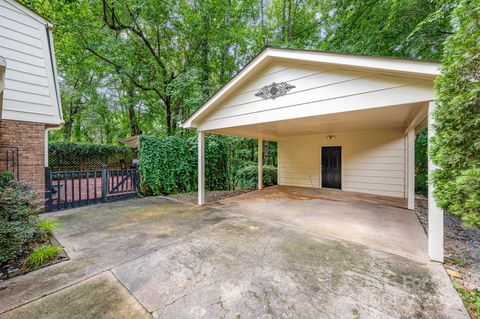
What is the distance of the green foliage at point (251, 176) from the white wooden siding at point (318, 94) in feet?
15.8

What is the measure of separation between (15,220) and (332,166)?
9588 mm

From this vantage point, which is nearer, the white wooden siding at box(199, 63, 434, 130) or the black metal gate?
the white wooden siding at box(199, 63, 434, 130)

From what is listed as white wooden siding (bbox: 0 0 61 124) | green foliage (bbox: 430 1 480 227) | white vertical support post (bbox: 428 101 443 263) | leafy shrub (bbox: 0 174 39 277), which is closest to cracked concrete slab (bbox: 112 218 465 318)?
white vertical support post (bbox: 428 101 443 263)

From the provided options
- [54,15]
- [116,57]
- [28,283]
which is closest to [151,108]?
[116,57]

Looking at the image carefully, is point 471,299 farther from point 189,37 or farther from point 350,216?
point 189,37

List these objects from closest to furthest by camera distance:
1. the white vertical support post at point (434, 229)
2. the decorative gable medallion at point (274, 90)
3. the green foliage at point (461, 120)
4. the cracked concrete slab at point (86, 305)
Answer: the cracked concrete slab at point (86, 305)
the green foliage at point (461, 120)
the white vertical support post at point (434, 229)
the decorative gable medallion at point (274, 90)

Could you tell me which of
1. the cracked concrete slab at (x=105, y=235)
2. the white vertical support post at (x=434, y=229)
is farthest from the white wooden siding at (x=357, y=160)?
the cracked concrete slab at (x=105, y=235)

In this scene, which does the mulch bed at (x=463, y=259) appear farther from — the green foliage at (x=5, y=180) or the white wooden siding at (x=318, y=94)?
the green foliage at (x=5, y=180)

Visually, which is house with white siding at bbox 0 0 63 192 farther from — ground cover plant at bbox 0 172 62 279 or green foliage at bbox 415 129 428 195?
green foliage at bbox 415 129 428 195

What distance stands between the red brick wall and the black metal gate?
0.19 m

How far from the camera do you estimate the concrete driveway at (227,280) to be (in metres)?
1.90

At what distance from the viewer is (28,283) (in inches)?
90.5

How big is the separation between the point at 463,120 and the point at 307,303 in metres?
2.60

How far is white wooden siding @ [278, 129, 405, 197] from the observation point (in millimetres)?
7152
